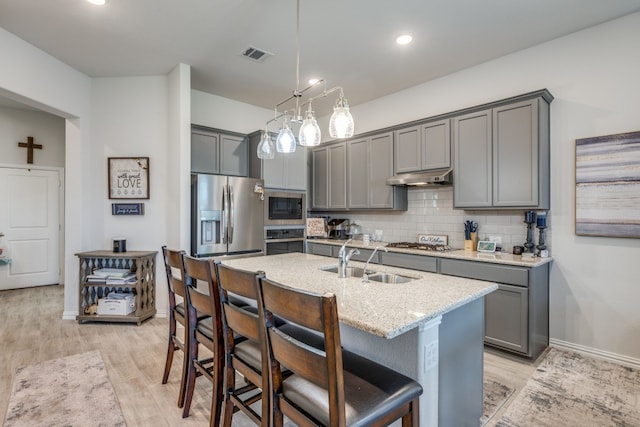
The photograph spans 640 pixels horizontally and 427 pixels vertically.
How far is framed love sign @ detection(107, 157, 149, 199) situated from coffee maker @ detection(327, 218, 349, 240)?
8.29 ft

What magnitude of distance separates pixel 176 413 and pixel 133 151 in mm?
3098

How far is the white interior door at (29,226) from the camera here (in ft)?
16.9

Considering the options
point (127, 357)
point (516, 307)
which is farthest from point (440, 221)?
point (127, 357)

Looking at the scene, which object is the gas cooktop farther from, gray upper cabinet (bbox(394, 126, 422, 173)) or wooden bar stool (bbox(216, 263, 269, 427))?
wooden bar stool (bbox(216, 263, 269, 427))

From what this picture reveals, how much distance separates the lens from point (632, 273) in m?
2.67

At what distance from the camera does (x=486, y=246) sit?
11.1ft

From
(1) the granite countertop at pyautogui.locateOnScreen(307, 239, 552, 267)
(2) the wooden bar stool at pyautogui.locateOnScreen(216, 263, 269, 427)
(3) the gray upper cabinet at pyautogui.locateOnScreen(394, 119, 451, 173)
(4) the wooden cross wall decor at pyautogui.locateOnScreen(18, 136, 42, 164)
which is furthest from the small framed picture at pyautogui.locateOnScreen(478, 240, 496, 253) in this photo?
(4) the wooden cross wall decor at pyautogui.locateOnScreen(18, 136, 42, 164)

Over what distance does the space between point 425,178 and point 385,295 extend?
90.2 inches

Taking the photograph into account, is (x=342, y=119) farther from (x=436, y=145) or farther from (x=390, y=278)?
(x=436, y=145)

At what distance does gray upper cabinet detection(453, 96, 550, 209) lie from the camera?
291 centimetres

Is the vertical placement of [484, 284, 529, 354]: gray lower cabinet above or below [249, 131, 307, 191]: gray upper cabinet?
below

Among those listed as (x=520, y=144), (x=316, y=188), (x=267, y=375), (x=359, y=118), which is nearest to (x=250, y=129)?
(x=316, y=188)

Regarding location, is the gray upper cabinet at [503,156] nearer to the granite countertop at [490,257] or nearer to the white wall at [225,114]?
Answer: the granite countertop at [490,257]

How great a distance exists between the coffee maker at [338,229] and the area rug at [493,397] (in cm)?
280
